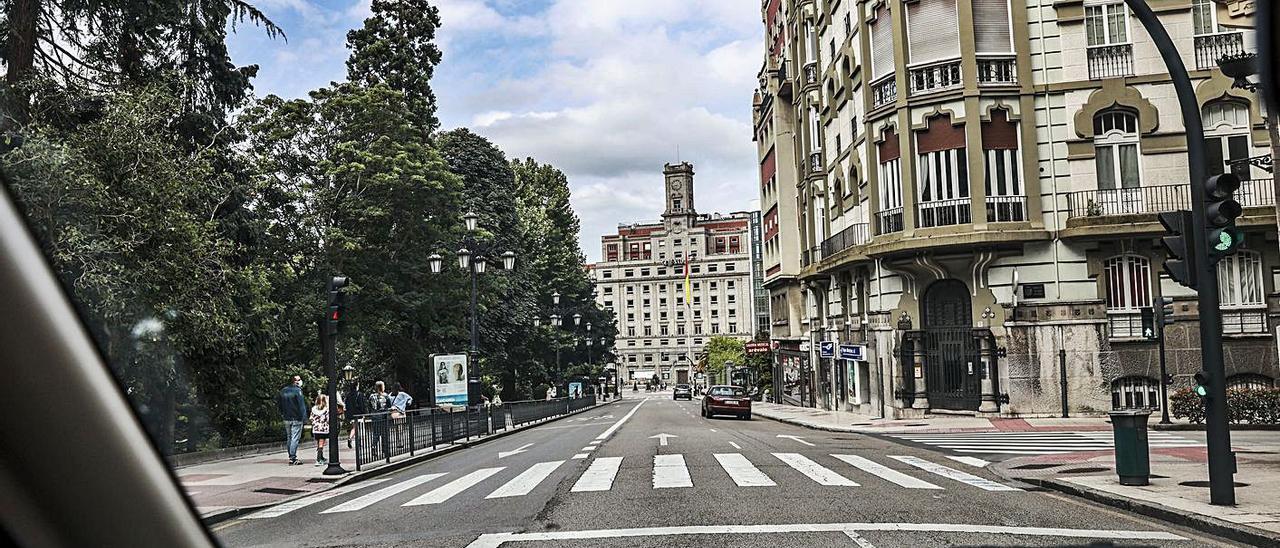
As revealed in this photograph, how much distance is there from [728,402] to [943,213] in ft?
40.5

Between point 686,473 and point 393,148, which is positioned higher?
point 393,148

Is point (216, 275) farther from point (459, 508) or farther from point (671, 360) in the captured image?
point (671, 360)

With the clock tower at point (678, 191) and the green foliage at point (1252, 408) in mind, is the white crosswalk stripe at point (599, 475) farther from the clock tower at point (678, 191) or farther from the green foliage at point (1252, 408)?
the clock tower at point (678, 191)

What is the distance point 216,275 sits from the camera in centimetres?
498

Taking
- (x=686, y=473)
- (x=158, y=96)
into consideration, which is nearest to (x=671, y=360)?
(x=686, y=473)

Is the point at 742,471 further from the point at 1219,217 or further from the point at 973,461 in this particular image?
the point at 1219,217

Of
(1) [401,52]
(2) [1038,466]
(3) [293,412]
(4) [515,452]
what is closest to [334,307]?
(3) [293,412]

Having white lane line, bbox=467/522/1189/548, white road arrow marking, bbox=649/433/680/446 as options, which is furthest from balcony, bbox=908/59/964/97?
white lane line, bbox=467/522/1189/548

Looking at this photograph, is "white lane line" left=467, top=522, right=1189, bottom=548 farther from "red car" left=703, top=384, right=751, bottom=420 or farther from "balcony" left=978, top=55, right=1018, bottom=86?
"red car" left=703, top=384, right=751, bottom=420

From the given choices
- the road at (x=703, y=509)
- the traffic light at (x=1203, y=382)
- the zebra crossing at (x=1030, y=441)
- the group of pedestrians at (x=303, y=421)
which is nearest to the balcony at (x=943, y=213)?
the zebra crossing at (x=1030, y=441)

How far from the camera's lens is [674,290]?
15425 centimetres

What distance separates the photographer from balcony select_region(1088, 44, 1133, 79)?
29.0 metres

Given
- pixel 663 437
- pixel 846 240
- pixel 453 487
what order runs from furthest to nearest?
pixel 846 240 < pixel 663 437 < pixel 453 487

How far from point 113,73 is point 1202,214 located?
10192 mm
